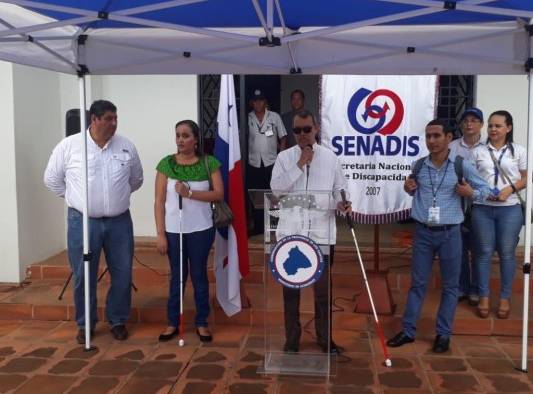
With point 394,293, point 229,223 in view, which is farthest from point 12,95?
point 394,293

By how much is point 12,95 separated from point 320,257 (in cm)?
360

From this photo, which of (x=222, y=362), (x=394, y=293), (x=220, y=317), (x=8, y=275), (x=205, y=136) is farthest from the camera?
(x=205, y=136)

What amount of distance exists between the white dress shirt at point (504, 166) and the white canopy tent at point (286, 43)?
23.2 inches

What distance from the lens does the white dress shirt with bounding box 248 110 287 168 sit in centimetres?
684

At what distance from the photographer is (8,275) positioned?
5.93m

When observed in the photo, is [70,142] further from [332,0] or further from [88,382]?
[332,0]

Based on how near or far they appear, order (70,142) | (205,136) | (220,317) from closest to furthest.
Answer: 1. (70,142)
2. (220,317)
3. (205,136)

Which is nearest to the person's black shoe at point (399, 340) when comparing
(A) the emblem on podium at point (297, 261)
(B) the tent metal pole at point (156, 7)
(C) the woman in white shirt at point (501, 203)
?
(C) the woman in white shirt at point (501, 203)

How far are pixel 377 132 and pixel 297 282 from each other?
2115 millimetres

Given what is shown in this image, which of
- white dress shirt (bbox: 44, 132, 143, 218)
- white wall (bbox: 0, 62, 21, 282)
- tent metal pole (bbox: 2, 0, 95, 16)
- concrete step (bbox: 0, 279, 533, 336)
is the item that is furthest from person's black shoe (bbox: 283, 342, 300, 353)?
white wall (bbox: 0, 62, 21, 282)

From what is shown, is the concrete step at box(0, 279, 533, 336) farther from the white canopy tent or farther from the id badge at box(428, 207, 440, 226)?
the id badge at box(428, 207, 440, 226)

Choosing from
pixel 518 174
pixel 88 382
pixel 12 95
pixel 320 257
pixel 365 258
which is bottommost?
pixel 88 382

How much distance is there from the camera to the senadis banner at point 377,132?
550 cm

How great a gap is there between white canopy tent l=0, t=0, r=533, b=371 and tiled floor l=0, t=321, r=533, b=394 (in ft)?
1.02
